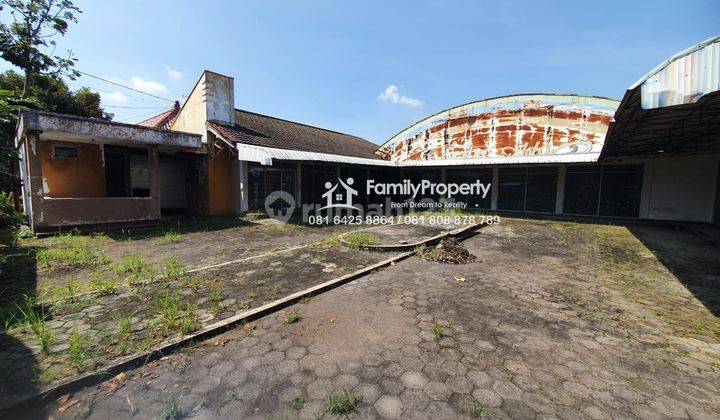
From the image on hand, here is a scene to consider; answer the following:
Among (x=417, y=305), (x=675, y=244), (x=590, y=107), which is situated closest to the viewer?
(x=417, y=305)

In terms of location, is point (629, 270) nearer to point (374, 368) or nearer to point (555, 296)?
point (555, 296)

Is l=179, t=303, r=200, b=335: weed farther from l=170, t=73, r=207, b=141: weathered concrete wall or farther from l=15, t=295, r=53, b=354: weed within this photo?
l=170, t=73, r=207, b=141: weathered concrete wall

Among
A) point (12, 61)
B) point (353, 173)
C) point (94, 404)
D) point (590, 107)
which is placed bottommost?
point (94, 404)

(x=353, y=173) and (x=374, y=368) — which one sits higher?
(x=353, y=173)

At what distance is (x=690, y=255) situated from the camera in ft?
22.8

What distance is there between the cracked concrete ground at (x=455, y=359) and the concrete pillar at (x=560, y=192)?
1044cm

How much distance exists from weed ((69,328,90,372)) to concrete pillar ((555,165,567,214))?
55.8 feet

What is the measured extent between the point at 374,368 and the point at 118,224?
399 inches

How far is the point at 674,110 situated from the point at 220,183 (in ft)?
45.9

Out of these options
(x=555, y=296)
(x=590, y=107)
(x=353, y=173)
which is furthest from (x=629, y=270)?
(x=353, y=173)

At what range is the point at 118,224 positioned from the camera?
9156 millimetres

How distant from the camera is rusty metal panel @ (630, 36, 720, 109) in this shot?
3.43 metres

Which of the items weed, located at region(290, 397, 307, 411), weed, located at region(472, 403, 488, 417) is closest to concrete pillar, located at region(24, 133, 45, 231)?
weed, located at region(290, 397, 307, 411)

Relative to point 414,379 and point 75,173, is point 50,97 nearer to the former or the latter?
point 75,173
